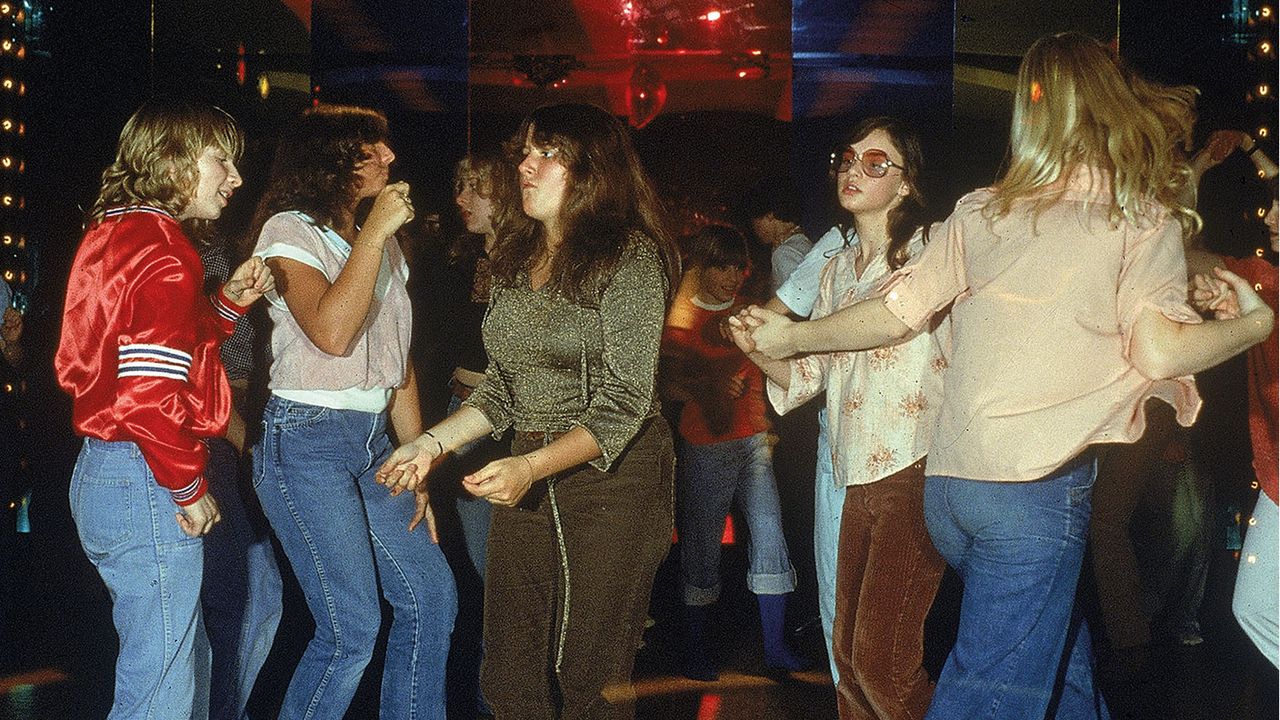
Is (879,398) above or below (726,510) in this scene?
above

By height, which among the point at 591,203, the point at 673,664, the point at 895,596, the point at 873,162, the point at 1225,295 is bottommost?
the point at 673,664

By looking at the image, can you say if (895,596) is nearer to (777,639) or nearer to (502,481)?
A: (502,481)

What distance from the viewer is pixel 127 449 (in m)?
2.52

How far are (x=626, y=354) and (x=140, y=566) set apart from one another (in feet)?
3.46

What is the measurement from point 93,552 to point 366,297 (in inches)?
29.8

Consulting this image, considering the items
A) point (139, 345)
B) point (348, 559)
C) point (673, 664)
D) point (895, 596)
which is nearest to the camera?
point (139, 345)

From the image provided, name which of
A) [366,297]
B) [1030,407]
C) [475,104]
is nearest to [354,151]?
[366,297]

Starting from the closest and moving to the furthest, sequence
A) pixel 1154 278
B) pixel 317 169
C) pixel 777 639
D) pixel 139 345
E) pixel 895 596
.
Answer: pixel 1154 278 < pixel 139 345 < pixel 895 596 < pixel 317 169 < pixel 777 639

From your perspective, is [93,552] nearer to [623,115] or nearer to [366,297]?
[366,297]

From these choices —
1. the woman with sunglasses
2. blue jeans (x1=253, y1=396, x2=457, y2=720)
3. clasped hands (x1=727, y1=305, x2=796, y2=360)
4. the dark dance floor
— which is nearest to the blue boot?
the dark dance floor

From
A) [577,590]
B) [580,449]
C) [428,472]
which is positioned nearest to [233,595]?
[428,472]

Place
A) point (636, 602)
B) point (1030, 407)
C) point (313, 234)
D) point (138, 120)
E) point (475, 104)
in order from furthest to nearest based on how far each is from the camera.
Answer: point (475, 104) < point (313, 234) < point (138, 120) < point (636, 602) < point (1030, 407)

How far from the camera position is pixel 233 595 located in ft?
10.4

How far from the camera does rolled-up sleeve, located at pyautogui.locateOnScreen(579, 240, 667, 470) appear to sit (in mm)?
2396
